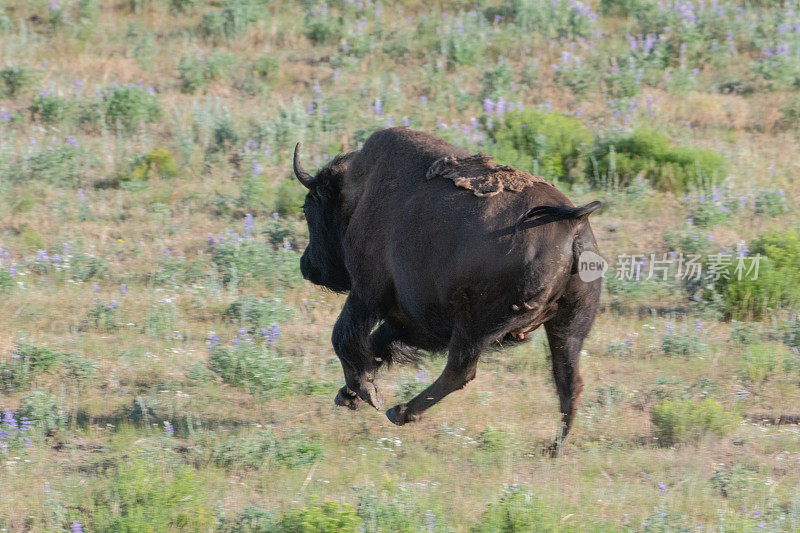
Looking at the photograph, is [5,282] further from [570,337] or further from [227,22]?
[227,22]

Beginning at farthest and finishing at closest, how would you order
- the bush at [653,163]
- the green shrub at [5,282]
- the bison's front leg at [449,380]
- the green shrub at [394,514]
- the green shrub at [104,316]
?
1. the bush at [653,163]
2. the green shrub at [5,282]
3. the green shrub at [104,316]
4. the bison's front leg at [449,380]
5. the green shrub at [394,514]

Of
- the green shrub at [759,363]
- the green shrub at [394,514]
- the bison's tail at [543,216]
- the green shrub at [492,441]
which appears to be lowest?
the green shrub at [759,363]

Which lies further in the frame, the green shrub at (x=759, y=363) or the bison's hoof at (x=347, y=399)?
the green shrub at (x=759, y=363)

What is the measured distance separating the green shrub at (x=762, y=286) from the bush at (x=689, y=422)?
2.50 metres

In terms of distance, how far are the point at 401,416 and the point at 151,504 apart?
65.9 inches

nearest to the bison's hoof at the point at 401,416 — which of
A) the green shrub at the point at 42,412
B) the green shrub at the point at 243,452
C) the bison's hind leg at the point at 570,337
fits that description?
the green shrub at the point at 243,452

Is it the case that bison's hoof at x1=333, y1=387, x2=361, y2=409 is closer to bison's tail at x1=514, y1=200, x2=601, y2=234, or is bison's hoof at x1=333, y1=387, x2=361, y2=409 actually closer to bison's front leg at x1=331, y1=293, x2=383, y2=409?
bison's front leg at x1=331, y1=293, x2=383, y2=409

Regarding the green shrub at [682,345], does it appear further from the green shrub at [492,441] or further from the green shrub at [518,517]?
the green shrub at [518,517]

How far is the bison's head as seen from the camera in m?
6.57

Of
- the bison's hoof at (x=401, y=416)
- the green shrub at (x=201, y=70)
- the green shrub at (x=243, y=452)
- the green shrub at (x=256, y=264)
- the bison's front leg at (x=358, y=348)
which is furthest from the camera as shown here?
the green shrub at (x=201, y=70)

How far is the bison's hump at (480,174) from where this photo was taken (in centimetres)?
531

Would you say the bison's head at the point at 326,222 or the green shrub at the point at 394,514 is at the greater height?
the bison's head at the point at 326,222

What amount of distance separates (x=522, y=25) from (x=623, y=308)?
831cm

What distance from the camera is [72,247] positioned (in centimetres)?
958
